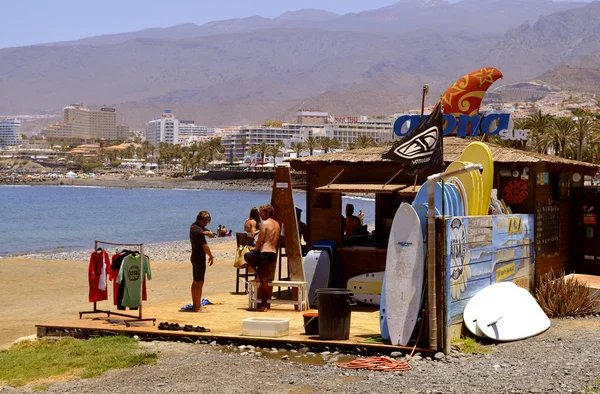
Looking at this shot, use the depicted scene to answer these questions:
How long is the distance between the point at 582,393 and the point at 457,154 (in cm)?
701

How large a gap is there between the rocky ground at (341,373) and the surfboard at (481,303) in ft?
1.15

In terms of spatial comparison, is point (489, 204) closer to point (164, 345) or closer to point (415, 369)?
point (415, 369)

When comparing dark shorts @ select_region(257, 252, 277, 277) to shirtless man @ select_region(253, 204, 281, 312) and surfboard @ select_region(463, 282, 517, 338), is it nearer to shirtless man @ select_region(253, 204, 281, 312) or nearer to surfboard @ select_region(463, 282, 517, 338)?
shirtless man @ select_region(253, 204, 281, 312)

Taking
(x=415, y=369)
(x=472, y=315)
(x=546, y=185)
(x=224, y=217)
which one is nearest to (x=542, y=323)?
(x=472, y=315)

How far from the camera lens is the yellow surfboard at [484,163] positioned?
12.6 metres

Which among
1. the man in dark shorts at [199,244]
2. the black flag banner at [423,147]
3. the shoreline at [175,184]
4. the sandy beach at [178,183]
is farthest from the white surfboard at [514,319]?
the sandy beach at [178,183]

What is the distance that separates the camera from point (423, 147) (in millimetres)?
11555

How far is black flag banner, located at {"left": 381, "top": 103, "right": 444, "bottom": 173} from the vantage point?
37.3 feet

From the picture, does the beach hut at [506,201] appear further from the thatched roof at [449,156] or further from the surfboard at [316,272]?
the surfboard at [316,272]

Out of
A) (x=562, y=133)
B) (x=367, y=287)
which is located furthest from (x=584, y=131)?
(x=367, y=287)

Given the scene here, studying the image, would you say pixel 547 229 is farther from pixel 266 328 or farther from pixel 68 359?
pixel 68 359

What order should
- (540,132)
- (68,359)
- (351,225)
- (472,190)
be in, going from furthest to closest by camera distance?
(540,132) < (351,225) < (472,190) < (68,359)

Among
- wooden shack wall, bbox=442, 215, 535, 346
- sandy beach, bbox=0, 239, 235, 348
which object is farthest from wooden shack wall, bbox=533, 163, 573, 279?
sandy beach, bbox=0, 239, 235, 348

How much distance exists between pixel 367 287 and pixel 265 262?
191 cm
